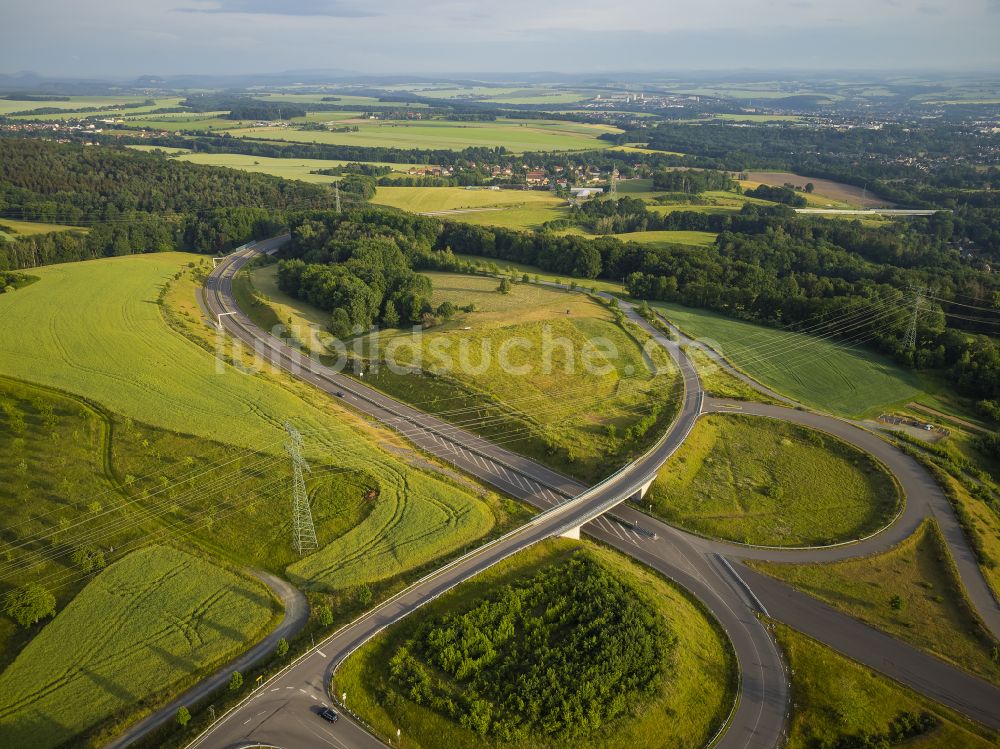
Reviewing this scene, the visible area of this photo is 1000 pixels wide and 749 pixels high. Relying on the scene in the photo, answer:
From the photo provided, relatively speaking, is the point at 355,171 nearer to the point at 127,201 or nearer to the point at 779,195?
the point at 127,201

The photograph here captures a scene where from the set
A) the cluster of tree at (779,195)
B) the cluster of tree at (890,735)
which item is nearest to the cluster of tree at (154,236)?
the cluster of tree at (779,195)

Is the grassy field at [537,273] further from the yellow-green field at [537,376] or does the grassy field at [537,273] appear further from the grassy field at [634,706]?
the grassy field at [634,706]

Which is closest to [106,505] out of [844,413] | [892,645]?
[892,645]

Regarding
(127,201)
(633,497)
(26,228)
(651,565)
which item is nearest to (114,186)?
(127,201)

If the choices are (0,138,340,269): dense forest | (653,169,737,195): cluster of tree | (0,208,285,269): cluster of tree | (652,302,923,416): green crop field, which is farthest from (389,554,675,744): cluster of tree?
(653,169,737,195): cluster of tree

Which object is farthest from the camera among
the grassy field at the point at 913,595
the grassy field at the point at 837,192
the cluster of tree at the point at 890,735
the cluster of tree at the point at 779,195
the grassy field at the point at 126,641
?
the grassy field at the point at 837,192
